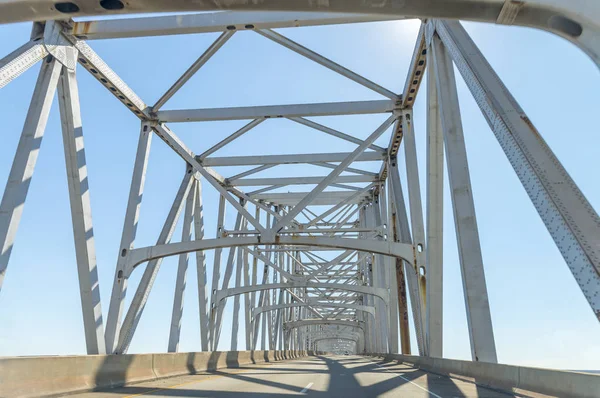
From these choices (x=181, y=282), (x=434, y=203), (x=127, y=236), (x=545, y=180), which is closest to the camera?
(x=545, y=180)

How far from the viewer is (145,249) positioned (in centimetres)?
1667

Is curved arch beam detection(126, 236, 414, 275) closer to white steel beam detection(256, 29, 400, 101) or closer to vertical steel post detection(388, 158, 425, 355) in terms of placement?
vertical steel post detection(388, 158, 425, 355)

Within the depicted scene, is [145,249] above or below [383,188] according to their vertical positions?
below

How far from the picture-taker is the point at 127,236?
16.6m

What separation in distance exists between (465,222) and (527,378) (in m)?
3.38

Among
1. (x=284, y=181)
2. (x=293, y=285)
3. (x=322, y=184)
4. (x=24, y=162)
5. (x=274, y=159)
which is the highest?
(x=284, y=181)

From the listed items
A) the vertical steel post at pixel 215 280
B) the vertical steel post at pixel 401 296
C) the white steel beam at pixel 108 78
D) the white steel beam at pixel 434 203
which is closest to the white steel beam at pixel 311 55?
the white steel beam at pixel 434 203

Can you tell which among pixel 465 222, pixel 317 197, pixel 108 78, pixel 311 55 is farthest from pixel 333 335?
pixel 465 222

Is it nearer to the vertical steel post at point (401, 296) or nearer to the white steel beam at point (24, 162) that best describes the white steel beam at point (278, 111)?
the vertical steel post at point (401, 296)

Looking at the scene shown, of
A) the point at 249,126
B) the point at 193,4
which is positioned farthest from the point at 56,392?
the point at 249,126

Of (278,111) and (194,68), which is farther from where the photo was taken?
(278,111)

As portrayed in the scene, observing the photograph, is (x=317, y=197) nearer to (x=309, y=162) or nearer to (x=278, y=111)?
(x=309, y=162)

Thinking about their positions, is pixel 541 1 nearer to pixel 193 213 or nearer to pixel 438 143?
pixel 438 143

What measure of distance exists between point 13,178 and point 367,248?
11.3m
